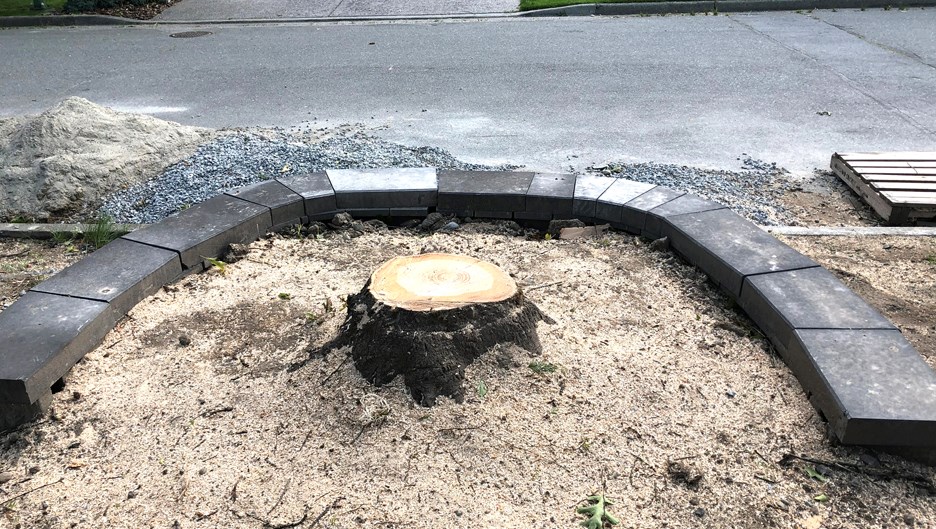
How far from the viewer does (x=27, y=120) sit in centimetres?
572

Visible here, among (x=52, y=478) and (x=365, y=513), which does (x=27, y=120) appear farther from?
(x=365, y=513)

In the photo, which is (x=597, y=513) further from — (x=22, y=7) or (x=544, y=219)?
(x=22, y=7)

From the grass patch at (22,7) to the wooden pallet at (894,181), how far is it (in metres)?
14.2

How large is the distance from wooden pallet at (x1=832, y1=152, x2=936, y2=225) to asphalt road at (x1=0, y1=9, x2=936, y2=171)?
0.45 meters

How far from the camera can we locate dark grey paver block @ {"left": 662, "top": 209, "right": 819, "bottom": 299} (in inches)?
139

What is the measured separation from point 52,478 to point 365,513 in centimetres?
119

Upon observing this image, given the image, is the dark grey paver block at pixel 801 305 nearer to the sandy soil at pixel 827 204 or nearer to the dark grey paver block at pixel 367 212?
the sandy soil at pixel 827 204

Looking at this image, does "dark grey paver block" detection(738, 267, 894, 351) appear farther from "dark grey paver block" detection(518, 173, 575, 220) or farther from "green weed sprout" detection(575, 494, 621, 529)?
"dark grey paver block" detection(518, 173, 575, 220)

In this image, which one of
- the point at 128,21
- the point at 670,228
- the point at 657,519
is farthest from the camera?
the point at 128,21

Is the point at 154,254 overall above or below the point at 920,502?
above

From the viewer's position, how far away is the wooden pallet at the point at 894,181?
4.57 m

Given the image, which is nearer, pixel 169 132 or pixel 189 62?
pixel 169 132

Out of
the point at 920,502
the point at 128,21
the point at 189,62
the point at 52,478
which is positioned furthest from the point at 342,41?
the point at 920,502

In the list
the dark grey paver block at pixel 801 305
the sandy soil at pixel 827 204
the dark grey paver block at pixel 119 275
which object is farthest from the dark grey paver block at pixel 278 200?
the sandy soil at pixel 827 204
